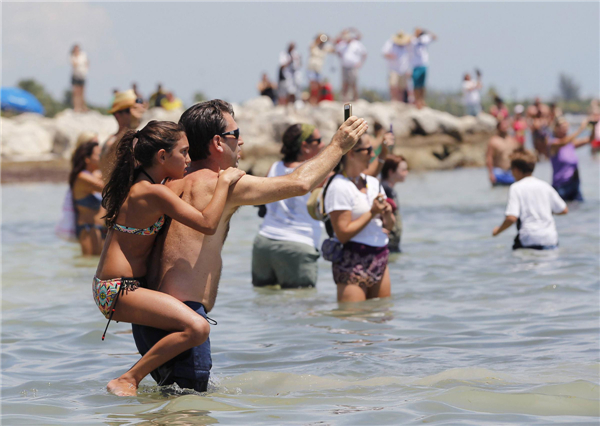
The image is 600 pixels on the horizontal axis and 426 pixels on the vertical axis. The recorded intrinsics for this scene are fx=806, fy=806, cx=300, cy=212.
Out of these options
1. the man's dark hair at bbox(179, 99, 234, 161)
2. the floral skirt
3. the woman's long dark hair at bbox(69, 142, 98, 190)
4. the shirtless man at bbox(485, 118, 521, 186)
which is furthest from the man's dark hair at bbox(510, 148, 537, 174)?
the shirtless man at bbox(485, 118, 521, 186)

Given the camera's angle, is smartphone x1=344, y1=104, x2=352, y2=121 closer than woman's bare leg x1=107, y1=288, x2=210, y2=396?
No

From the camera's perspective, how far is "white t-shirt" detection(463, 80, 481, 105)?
29.0 m

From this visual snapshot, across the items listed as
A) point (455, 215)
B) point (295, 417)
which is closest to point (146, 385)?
point (295, 417)

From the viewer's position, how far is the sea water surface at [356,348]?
4.57 metres

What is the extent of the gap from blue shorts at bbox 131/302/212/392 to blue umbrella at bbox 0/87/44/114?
3524 cm

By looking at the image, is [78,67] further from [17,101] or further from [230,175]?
[230,175]

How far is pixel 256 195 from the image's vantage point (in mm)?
4273

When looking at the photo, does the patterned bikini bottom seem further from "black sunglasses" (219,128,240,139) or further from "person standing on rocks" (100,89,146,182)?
"person standing on rocks" (100,89,146,182)

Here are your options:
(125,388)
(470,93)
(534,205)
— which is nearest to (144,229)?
(125,388)

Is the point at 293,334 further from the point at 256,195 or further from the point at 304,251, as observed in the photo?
the point at 256,195

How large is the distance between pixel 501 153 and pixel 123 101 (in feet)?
32.7

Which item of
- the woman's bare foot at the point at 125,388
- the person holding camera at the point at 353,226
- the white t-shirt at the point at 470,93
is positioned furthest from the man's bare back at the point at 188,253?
the white t-shirt at the point at 470,93

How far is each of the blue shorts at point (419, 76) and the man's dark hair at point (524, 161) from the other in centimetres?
1679

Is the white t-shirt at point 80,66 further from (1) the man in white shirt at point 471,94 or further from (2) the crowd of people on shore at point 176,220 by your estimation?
(2) the crowd of people on shore at point 176,220
